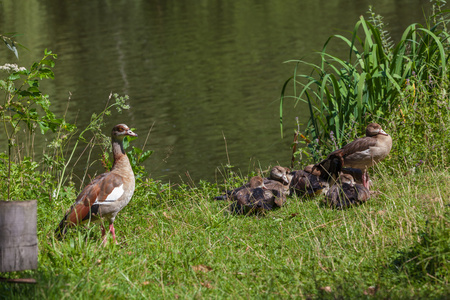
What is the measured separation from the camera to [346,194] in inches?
298

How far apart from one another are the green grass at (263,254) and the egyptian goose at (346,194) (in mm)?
117

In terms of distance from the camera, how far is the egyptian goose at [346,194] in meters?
7.49

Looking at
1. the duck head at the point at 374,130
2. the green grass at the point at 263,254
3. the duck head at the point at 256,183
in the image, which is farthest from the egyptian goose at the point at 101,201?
the duck head at the point at 374,130

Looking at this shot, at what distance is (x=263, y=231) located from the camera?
721cm

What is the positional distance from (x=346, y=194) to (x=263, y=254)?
1.75 meters

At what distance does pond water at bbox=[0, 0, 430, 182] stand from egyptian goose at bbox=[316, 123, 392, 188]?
281 cm

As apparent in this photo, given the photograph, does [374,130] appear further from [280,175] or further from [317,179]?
[280,175]

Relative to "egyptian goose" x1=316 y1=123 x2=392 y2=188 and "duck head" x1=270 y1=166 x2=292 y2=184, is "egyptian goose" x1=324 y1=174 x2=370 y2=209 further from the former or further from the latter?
"duck head" x1=270 y1=166 x2=292 y2=184

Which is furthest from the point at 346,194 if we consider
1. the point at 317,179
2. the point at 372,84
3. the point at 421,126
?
the point at 372,84

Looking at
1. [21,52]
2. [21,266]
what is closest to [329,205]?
[21,266]

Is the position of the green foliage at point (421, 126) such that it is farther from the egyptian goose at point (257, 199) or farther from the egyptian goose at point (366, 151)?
the egyptian goose at point (257, 199)

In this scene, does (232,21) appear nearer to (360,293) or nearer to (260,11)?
(260,11)

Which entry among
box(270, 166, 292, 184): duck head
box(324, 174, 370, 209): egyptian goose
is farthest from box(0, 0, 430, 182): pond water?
box(324, 174, 370, 209): egyptian goose

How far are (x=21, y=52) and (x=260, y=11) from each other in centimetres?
1459
